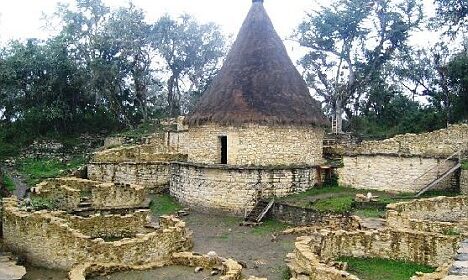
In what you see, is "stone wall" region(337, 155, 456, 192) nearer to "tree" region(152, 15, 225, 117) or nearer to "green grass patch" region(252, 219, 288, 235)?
"green grass patch" region(252, 219, 288, 235)

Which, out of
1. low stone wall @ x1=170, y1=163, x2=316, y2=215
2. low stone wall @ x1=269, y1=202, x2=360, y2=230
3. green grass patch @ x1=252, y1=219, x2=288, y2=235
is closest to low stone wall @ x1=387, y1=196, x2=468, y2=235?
low stone wall @ x1=269, y1=202, x2=360, y2=230

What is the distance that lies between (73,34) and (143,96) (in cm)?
632

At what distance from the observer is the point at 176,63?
3838 centimetres

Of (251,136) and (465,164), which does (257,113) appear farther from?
(465,164)


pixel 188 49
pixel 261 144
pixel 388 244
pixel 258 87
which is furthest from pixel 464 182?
pixel 188 49

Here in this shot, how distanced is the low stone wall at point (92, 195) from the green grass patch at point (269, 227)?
14.9 feet

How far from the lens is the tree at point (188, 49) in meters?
37.1

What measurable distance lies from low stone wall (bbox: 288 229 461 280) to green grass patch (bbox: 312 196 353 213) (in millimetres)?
3419

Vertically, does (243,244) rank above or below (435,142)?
below

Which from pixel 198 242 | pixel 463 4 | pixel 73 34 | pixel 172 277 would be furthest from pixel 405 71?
pixel 172 277

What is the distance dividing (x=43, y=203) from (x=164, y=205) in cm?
592

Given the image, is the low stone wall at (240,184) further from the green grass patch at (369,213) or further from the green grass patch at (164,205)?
the green grass patch at (369,213)

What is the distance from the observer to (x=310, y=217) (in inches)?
673

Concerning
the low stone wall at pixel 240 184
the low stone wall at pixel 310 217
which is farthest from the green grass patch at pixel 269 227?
the low stone wall at pixel 240 184
